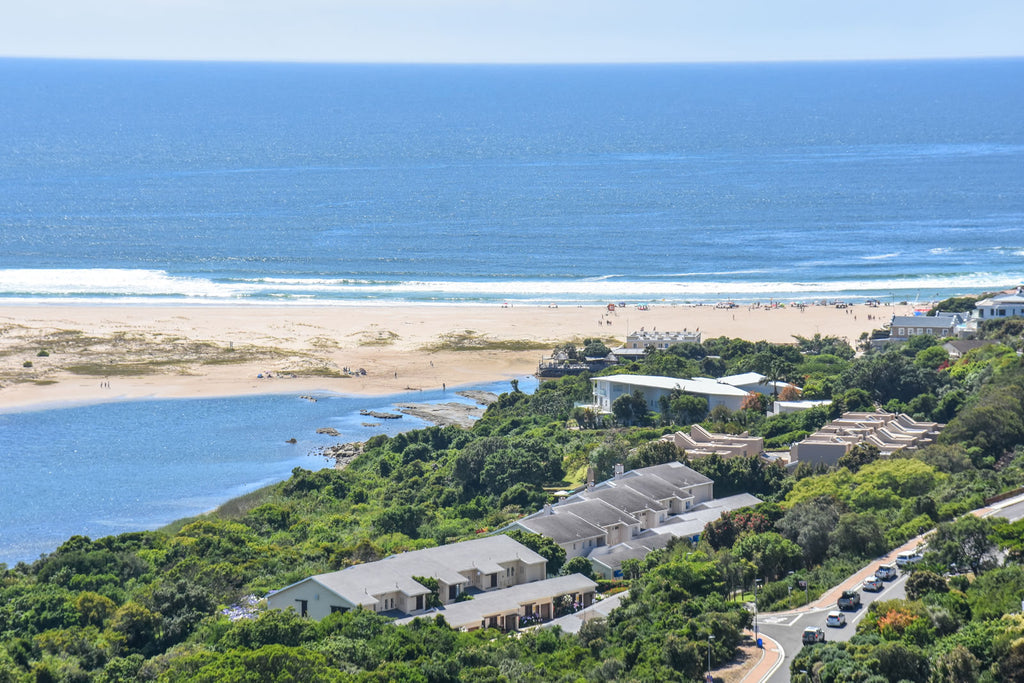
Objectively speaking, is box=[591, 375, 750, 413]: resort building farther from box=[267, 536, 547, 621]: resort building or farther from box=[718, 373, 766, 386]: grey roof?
box=[267, 536, 547, 621]: resort building

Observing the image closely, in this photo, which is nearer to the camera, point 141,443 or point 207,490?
→ point 207,490

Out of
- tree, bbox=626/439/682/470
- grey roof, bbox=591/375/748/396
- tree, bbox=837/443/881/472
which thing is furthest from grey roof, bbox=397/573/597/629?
grey roof, bbox=591/375/748/396

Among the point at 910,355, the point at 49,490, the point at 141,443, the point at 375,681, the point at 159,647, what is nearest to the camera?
the point at 375,681

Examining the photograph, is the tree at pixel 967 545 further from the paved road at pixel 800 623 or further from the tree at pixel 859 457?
the tree at pixel 859 457

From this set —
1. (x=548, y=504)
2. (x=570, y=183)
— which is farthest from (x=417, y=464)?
(x=570, y=183)

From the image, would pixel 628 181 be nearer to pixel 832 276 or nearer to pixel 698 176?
pixel 698 176
